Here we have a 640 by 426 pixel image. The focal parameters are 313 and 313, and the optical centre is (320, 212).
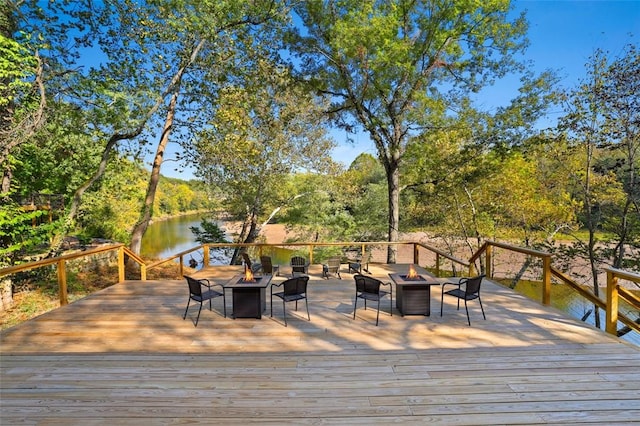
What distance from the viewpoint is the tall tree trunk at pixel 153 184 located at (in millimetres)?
10336

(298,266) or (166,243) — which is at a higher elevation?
(298,266)

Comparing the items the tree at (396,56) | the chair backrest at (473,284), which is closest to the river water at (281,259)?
the chair backrest at (473,284)

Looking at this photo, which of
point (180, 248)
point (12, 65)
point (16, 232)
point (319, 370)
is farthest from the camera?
point (180, 248)

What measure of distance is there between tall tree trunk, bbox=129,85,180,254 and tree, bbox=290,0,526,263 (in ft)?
15.8

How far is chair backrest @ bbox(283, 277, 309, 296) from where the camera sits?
4477 mm

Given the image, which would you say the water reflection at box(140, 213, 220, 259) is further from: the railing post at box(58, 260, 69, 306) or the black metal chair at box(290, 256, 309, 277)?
the railing post at box(58, 260, 69, 306)

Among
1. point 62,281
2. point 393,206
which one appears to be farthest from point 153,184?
point 393,206

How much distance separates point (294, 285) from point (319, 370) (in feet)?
5.33

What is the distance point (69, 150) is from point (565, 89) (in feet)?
54.9

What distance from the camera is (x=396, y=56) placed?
899 centimetres

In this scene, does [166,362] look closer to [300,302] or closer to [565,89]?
[300,302]

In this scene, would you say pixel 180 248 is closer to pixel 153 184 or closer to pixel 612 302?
pixel 153 184

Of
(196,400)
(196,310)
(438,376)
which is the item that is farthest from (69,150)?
(438,376)

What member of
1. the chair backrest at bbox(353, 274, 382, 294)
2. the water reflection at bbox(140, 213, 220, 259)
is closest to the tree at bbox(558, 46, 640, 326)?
the chair backrest at bbox(353, 274, 382, 294)
